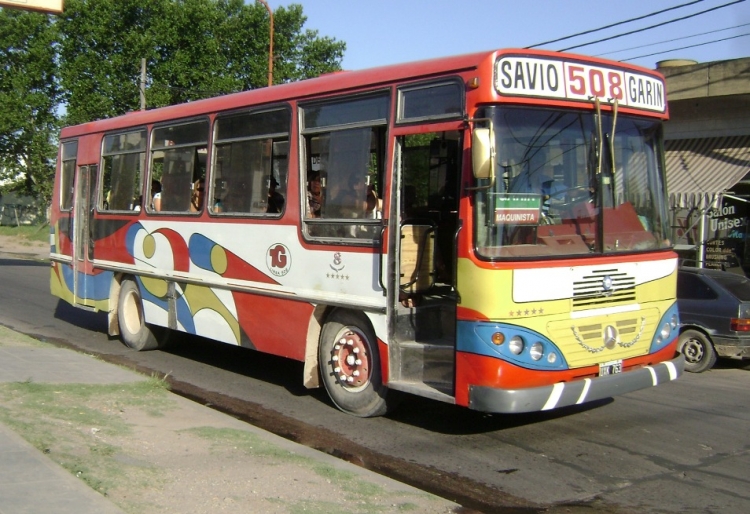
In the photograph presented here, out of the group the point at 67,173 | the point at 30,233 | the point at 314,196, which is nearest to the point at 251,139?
the point at 314,196

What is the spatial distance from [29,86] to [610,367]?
44614 millimetres

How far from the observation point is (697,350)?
11469 millimetres

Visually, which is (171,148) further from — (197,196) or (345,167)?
(345,167)

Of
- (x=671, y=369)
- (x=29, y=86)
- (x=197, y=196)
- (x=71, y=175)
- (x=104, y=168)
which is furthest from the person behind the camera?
(x=29, y=86)

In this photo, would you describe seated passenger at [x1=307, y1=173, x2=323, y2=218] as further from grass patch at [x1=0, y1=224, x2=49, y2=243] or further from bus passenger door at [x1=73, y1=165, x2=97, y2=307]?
grass patch at [x1=0, y1=224, x2=49, y2=243]

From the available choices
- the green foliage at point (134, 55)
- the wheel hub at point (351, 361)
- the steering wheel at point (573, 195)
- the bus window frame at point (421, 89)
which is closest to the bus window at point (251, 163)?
the wheel hub at point (351, 361)

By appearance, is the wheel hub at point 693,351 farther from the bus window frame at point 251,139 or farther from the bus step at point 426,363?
the bus window frame at point 251,139

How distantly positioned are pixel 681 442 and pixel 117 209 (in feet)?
28.3

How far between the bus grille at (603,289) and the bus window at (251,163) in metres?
3.44

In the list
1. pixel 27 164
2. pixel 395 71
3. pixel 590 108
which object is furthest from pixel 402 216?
pixel 27 164

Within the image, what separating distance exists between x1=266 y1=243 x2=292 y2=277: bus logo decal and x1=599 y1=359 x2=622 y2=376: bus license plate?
11.1ft

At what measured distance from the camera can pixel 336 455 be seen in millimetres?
6910

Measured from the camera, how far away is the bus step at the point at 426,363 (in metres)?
7.09

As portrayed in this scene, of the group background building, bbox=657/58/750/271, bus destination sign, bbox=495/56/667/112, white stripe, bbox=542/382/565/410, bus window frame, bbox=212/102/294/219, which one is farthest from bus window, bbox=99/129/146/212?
background building, bbox=657/58/750/271
